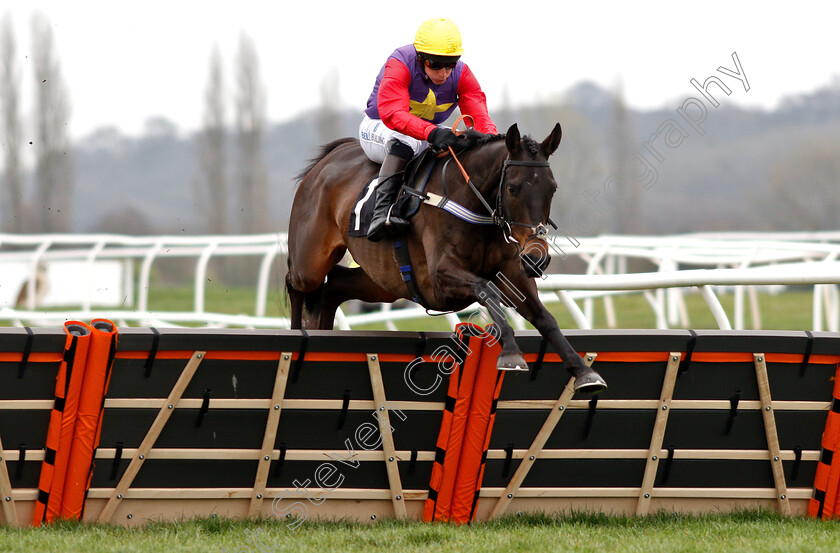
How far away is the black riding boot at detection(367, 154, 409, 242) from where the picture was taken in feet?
15.5

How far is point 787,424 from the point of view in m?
4.25

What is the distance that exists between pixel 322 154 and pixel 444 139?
5.26 ft

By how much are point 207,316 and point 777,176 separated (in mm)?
22586

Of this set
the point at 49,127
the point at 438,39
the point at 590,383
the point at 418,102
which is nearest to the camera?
the point at 590,383

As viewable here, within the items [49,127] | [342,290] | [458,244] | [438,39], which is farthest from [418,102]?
[49,127]

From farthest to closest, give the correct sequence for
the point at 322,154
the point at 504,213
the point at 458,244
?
the point at 322,154
the point at 458,244
the point at 504,213

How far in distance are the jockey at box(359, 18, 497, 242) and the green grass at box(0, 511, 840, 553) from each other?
1.49 metres

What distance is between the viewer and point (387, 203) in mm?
4812

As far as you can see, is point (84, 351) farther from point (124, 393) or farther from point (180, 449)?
point (180, 449)

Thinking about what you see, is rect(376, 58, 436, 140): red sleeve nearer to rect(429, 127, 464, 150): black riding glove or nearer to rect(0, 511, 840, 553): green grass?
rect(429, 127, 464, 150): black riding glove

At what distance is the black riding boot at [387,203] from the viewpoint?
15.5ft

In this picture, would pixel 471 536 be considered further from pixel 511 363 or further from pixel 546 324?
pixel 546 324

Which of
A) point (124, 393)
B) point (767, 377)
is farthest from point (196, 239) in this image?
point (767, 377)

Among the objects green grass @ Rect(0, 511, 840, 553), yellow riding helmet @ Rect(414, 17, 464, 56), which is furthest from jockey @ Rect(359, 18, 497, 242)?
green grass @ Rect(0, 511, 840, 553)
